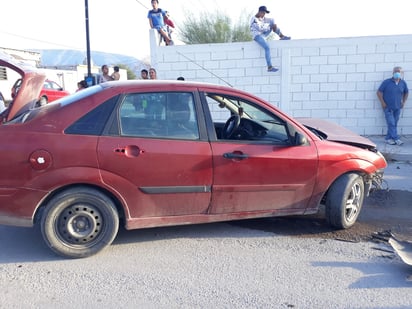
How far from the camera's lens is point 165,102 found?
379 cm

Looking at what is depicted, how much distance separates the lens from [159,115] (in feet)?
12.3

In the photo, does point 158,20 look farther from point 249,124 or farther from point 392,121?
point 249,124

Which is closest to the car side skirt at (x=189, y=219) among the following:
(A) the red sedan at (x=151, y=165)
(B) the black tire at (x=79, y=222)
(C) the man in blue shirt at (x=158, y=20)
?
(A) the red sedan at (x=151, y=165)

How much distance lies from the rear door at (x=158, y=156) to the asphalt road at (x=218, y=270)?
48cm

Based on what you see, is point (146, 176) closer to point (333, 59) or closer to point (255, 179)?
point (255, 179)

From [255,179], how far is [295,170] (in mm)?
444

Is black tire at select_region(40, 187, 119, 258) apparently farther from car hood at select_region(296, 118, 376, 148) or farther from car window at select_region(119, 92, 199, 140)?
car hood at select_region(296, 118, 376, 148)

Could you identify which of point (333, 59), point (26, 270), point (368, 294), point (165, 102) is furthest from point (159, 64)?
point (368, 294)

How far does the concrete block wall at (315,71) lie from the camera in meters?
10.0

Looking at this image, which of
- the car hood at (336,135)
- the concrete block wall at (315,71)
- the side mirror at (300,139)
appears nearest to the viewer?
the side mirror at (300,139)

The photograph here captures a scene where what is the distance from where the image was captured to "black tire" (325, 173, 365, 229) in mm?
4215

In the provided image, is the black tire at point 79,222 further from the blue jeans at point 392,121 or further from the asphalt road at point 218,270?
the blue jeans at point 392,121

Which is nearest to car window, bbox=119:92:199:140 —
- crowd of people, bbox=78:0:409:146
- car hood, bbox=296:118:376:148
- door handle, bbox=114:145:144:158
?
door handle, bbox=114:145:144:158

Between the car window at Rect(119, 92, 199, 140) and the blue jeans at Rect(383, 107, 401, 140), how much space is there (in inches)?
283
